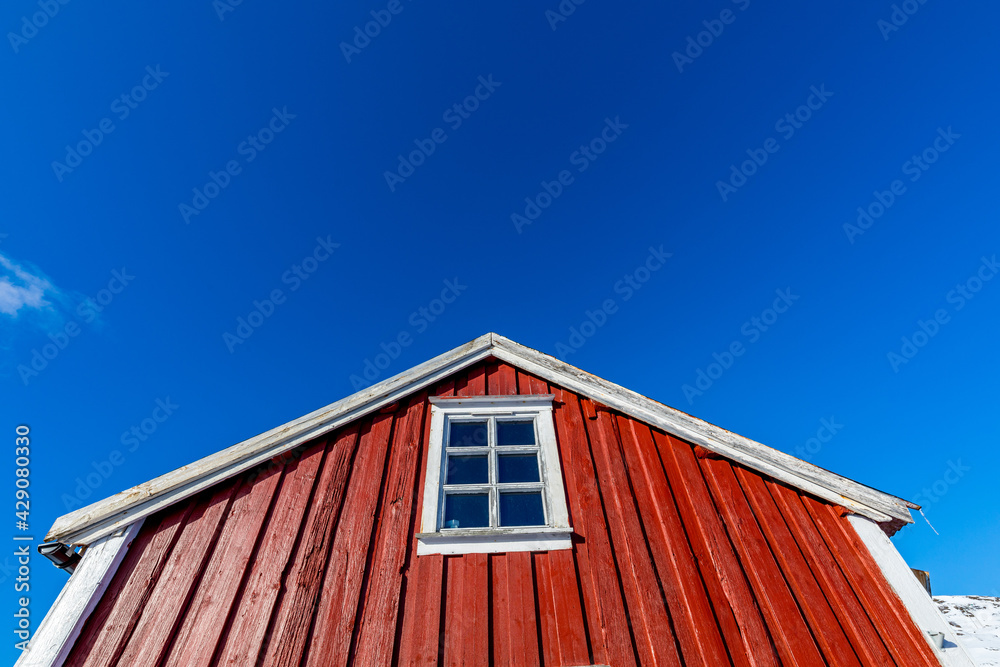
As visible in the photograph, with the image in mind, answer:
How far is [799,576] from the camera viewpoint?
3871 millimetres

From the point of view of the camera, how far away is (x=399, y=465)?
438cm

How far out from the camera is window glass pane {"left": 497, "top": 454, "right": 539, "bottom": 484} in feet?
14.6

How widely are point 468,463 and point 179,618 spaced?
2473 mm

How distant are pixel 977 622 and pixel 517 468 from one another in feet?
21.9

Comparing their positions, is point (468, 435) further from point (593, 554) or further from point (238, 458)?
point (238, 458)

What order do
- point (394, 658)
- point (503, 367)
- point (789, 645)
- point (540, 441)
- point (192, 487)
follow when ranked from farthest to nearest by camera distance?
point (503, 367) → point (540, 441) → point (192, 487) → point (789, 645) → point (394, 658)

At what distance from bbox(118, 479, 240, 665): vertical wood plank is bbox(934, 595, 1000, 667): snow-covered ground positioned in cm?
773

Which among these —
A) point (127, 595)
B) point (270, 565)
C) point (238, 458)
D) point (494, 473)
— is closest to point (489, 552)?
point (494, 473)

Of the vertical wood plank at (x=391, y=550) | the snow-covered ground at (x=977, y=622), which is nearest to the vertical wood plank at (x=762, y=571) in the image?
the vertical wood plank at (x=391, y=550)

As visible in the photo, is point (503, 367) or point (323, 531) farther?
point (503, 367)

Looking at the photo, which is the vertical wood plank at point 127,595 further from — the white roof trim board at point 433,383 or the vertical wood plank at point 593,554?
the vertical wood plank at point 593,554

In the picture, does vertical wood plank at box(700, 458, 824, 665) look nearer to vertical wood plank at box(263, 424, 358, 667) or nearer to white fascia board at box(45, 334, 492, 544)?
white fascia board at box(45, 334, 492, 544)

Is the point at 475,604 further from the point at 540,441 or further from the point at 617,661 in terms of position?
the point at 540,441

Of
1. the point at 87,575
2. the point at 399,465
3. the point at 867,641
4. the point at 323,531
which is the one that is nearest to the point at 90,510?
the point at 87,575
